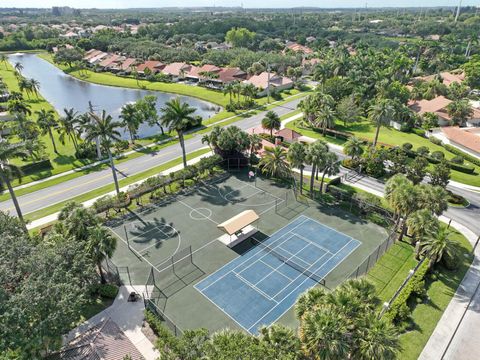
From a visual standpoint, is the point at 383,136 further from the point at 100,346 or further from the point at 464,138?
the point at 100,346

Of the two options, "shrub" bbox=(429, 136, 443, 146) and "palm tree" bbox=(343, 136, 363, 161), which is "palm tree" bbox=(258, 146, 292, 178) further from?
"shrub" bbox=(429, 136, 443, 146)

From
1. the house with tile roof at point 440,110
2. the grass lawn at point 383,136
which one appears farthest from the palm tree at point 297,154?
the house with tile roof at point 440,110

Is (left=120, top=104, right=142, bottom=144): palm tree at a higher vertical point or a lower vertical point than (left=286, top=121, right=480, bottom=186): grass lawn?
higher

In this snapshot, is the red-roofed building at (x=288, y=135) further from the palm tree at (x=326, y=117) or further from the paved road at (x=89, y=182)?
the paved road at (x=89, y=182)

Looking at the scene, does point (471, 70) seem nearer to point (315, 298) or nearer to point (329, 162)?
point (329, 162)

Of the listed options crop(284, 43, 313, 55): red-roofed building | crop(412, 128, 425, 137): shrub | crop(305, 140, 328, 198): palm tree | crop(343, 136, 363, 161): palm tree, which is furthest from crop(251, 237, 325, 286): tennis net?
crop(284, 43, 313, 55): red-roofed building

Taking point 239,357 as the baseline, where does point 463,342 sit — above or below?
below

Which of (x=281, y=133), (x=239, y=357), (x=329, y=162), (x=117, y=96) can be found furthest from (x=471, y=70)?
(x=239, y=357)
